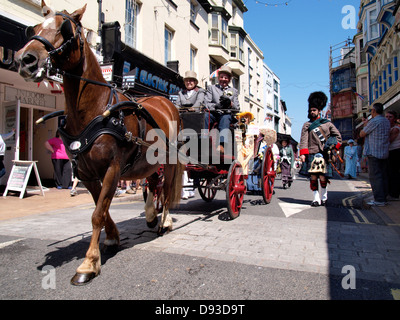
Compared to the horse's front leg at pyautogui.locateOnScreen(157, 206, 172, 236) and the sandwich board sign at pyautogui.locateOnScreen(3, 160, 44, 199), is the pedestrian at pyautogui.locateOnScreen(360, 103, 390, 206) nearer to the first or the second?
the horse's front leg at pyautogui.locateOnScreen(157, 206, 172, 236)

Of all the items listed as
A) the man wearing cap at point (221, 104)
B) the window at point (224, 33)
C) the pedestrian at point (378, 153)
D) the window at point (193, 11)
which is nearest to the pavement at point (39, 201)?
the man wearing cap at point (221, 104)

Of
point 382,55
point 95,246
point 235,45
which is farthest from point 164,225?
point 235,45

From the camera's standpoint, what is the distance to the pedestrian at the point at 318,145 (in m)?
6.09

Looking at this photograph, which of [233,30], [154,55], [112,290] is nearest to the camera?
[112,290]

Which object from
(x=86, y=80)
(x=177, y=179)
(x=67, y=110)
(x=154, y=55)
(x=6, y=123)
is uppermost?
(x=154, y=55)

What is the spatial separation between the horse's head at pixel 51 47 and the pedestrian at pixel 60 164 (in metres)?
7.12

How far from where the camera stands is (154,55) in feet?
43.2

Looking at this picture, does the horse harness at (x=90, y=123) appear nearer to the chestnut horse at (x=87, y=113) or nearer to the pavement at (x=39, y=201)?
the chestnut horse at (x=87, y=113)

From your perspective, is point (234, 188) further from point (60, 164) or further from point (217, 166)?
point (60, 164)

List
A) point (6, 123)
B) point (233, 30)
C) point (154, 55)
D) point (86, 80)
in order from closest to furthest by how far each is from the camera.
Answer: point (86, 80)
point (6, 123)
point (154, 55)
point (233, 30)
